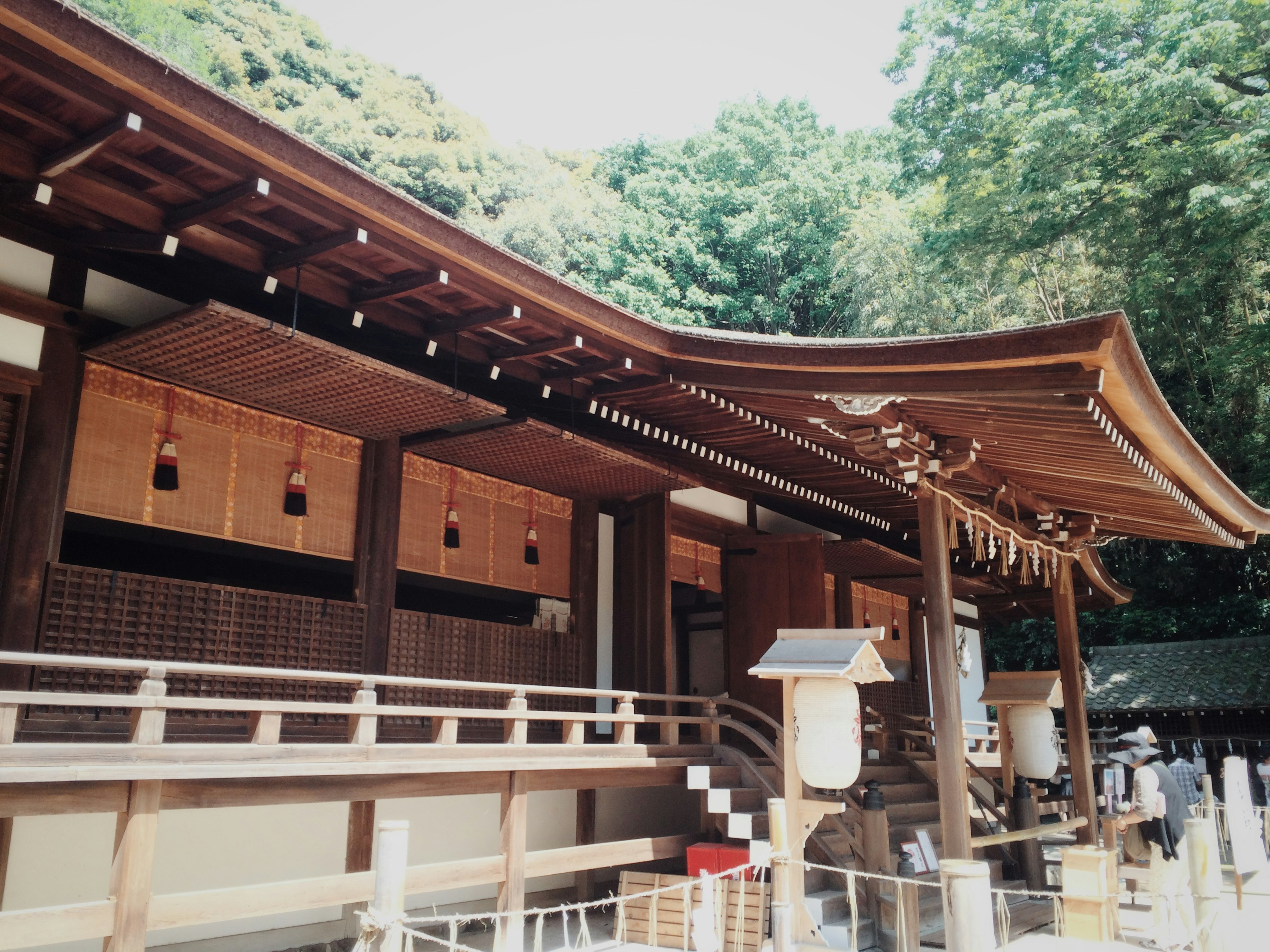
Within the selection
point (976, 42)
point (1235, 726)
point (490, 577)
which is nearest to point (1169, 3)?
point (976, 42)

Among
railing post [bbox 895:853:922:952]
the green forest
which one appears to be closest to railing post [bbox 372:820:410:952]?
railing post [bbox 895:853:922:952]

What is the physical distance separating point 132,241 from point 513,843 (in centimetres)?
450

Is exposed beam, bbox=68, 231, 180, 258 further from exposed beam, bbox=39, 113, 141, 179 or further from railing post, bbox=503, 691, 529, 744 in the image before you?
railing post, bbox=503, 691, 529, 744

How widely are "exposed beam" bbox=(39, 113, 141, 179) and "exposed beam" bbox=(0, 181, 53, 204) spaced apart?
0.27 ft

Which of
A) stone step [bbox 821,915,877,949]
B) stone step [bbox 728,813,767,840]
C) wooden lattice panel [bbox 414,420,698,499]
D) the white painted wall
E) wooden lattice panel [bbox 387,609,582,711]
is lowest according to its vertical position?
stone step [bbox 821,915,877,949]

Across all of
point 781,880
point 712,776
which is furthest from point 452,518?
point 781,880

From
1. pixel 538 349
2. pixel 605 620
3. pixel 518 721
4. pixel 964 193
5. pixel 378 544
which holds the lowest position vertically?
pixel 518 721

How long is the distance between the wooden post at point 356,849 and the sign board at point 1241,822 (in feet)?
26.5

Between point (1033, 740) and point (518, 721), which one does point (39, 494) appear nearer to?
point (518, 721)

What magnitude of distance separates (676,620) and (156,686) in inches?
370

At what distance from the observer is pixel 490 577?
28.1 ft

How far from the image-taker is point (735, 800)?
25.5ft

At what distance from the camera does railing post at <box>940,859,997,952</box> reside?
3.45 meters

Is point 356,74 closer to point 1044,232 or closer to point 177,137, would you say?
point 1044,232
